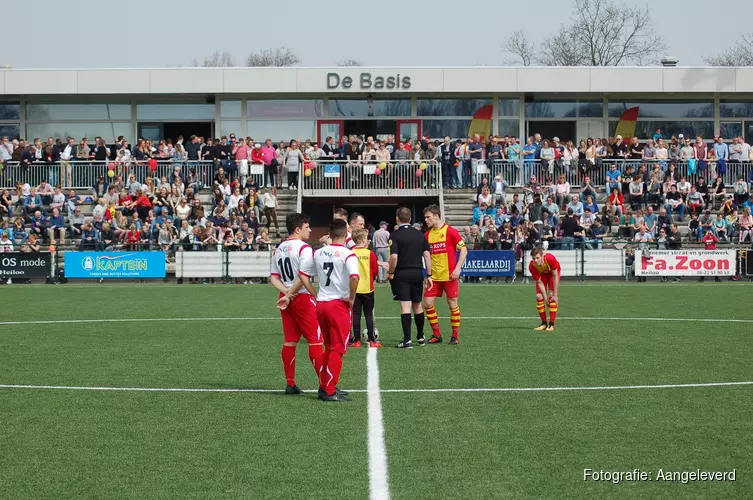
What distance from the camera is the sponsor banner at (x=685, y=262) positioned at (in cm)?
3091

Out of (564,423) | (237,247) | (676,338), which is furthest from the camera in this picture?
(237,247)

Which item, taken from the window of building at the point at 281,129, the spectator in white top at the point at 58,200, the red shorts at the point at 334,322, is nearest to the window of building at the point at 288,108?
the window of building at the point at 281,129

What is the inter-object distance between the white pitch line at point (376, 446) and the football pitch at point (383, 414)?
0.02 m

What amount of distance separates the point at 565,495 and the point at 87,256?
89.3 ft

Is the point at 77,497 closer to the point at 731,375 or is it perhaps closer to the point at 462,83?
the point at 731,375

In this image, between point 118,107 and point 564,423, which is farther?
point 118,107

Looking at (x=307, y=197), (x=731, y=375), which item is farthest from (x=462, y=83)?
(x=731, y=375)

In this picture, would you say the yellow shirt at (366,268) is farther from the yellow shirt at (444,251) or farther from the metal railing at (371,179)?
the metal railing at (371,179)

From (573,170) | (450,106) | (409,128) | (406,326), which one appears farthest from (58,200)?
(406,326)

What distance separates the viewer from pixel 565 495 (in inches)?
246

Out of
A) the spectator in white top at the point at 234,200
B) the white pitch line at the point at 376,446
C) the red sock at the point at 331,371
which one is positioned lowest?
the white pitch line at the point at 376,446

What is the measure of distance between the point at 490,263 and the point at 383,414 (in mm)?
22468

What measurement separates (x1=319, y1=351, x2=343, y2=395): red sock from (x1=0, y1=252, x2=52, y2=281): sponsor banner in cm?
2371

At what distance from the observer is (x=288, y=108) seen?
41469mm
